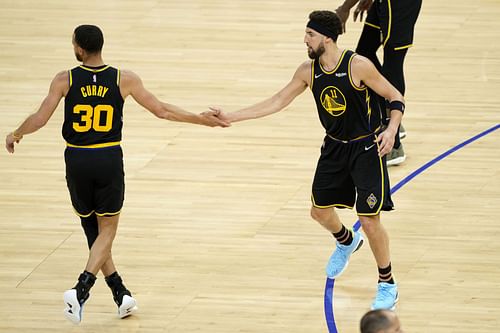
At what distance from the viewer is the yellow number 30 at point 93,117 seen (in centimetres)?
725

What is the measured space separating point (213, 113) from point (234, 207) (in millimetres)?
1606

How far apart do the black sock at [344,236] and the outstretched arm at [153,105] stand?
116 centimetres

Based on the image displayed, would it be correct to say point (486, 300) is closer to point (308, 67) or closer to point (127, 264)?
point (308, 67)

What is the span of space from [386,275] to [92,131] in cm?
226

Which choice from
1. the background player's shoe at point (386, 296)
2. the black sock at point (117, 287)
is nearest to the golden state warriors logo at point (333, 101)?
the background player's shoe at point (386, 296)

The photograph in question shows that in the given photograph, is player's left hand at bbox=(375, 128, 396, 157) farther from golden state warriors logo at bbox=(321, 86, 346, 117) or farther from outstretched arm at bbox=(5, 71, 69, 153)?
outstretched arm at bbox=(5, 71, 69, 153)

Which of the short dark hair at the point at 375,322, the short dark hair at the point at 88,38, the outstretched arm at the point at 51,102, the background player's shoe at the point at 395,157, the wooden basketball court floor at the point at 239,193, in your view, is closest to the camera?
the short dark hair at the point at 375,322

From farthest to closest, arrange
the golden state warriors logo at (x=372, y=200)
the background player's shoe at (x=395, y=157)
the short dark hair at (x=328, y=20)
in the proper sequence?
1. the background player's shoe at (x=395, y=157)
2. the golden state warriors logo at (x=372, y=200)
3. the short dark hair at (x=328, y=20)

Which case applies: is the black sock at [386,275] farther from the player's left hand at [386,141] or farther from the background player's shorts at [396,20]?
the background player's shorts at [396,20]

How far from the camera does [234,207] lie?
9695 mm

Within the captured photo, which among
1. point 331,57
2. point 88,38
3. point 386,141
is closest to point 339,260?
point 386,141

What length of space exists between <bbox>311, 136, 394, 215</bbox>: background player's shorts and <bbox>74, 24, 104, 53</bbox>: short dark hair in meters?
1.80

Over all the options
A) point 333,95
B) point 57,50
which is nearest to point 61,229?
point 333,95

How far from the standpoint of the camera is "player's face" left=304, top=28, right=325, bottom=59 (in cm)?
754
